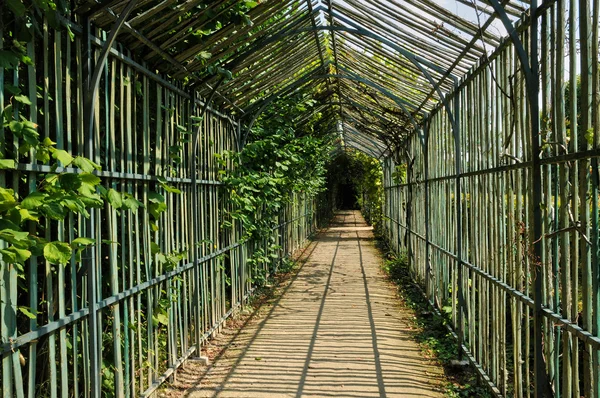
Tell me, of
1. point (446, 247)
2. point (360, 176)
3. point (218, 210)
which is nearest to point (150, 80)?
point (218, 210)

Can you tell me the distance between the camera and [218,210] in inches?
252

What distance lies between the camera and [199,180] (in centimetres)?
538

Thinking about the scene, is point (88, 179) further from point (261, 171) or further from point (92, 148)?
point (261, 171)

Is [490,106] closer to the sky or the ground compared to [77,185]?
closer to the sky

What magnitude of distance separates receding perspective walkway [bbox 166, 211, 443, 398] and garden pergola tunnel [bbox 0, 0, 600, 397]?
411 millimetres

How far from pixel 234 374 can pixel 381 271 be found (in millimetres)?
6987

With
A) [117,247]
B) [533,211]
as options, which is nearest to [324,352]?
[117,247]

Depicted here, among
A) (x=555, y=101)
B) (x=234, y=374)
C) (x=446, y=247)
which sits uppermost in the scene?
(x=555, y=101)

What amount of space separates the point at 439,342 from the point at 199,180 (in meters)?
3.18

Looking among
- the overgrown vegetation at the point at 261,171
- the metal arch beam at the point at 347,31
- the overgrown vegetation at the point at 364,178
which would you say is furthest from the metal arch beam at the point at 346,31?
the overgrown vegetation at the point at 364,178

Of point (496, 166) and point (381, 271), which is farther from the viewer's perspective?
point (381, 271)

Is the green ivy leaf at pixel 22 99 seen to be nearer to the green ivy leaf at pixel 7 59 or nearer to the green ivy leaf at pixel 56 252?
the green ivy leaf at pixel 7 59

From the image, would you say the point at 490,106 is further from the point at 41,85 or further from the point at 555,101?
the point at 41,85

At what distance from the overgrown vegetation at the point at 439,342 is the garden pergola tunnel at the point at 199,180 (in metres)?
0.20
